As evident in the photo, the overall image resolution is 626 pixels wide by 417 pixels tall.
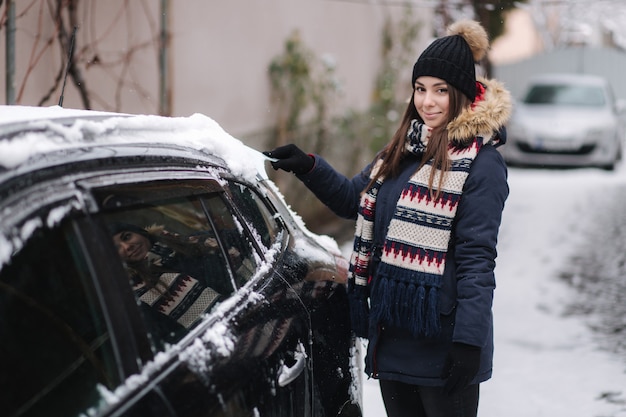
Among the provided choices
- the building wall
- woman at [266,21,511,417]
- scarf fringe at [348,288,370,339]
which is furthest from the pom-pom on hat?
the building wall

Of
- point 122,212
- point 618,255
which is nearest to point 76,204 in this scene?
point 122,212

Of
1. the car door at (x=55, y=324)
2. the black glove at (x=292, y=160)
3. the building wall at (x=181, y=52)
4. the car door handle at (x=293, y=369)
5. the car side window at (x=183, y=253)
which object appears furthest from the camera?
the building wall at (x=181, y=52)

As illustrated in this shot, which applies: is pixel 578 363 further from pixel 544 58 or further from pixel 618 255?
pixel 544 58

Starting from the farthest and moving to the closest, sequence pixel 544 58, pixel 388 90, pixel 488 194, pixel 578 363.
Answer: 1. pixel 544 58
2. pixel 388 90
3. pixel 578 363
4. pixel 488 194

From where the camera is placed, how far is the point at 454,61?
9.41 ft

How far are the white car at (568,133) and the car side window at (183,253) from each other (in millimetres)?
12022

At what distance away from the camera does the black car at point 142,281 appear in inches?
70.9

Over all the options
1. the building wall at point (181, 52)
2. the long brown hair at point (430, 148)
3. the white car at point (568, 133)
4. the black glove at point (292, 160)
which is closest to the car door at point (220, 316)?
the black glove at point (292, 160)

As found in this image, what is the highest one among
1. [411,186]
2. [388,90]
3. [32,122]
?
[32,122]

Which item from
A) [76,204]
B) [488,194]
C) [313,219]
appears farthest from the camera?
[313,219]

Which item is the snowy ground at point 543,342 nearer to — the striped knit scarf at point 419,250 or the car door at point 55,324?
the striped knit scarf at point 419,250

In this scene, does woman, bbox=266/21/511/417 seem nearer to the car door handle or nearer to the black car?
the black car

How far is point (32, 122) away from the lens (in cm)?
194

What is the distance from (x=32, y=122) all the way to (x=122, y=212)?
11.4 inches
